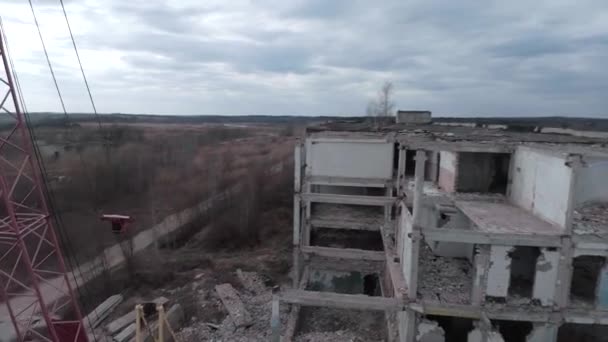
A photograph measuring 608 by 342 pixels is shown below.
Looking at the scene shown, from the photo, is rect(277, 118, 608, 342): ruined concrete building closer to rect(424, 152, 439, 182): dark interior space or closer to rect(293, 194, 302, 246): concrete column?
rect(424, 152, 439, 182): dark interior space

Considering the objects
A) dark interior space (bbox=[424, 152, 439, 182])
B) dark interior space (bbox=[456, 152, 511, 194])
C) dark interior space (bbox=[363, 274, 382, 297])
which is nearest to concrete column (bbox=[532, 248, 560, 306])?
dark interior space (bbox=[456, 152, 511, 194])

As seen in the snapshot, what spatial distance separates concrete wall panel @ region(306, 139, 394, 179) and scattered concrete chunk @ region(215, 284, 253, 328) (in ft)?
28.4

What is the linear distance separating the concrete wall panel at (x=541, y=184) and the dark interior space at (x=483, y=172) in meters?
1.35

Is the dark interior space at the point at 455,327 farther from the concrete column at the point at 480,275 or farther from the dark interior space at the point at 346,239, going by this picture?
the dark interior space at the point at 346,239

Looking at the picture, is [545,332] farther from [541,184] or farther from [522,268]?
[541,184]

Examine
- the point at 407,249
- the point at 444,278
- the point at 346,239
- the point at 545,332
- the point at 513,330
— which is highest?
the point at 407,249

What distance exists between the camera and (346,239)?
26.4m

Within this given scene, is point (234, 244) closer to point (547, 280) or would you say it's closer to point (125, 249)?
point (125, 249)

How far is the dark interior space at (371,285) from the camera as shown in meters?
22.9

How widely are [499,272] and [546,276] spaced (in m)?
1.53

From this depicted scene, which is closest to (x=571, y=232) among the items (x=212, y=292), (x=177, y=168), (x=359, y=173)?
(x=359, y=173)

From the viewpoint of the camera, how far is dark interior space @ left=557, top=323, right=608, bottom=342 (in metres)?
15.6

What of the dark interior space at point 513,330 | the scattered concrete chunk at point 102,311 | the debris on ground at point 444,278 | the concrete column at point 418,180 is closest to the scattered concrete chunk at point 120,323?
the scattered concrete chunk at point 102,311

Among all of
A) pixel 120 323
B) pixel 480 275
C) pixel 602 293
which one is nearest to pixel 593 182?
pixel 602 293
